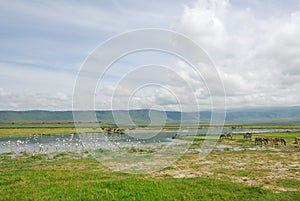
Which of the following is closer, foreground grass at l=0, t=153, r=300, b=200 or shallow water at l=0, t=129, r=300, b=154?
foreground grass at l=0, t=153, r=300, b=200

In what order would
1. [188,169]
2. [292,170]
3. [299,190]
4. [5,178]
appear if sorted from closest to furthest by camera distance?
1. [299,190]
2. [5,178]
3. [292,170]
4. [188,169]

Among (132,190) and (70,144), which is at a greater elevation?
(132,190)

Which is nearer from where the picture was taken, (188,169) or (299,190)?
(299,190)

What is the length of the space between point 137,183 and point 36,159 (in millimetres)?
20845

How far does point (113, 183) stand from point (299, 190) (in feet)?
36.5

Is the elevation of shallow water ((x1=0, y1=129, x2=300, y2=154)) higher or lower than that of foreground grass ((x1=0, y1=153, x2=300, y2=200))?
lower

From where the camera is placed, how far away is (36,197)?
13.4 meters

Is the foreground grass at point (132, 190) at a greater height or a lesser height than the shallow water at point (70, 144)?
greater

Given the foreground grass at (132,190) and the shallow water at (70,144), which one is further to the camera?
the shallow water at (70,144)

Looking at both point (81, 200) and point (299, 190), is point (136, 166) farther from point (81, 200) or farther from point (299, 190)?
point (299, 190)

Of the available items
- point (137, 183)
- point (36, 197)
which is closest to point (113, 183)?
point (137, 183)

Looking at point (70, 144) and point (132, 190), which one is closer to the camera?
point (132, 190)

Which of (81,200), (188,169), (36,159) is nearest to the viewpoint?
(81,200)

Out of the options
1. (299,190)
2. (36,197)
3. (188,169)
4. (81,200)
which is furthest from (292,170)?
(36,197)
